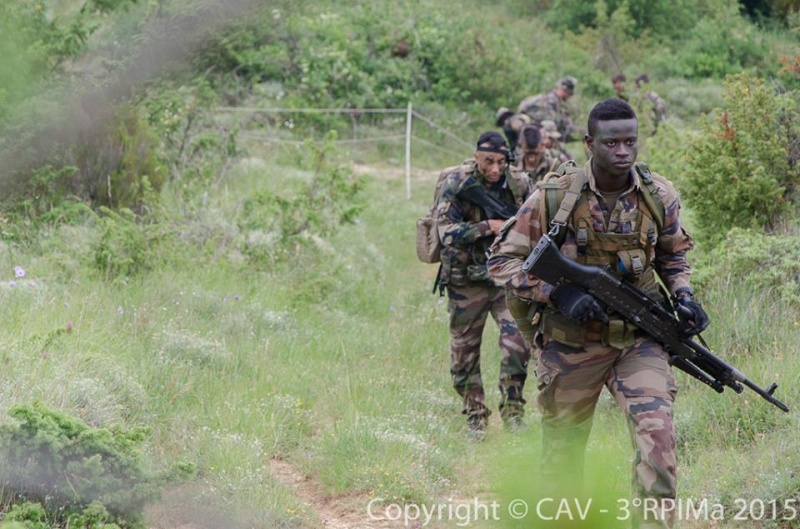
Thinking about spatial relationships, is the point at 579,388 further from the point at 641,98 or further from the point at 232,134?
the point at 641,98

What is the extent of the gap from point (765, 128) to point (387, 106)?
13714mm

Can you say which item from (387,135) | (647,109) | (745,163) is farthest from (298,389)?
(387,135)

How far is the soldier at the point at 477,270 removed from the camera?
713cm

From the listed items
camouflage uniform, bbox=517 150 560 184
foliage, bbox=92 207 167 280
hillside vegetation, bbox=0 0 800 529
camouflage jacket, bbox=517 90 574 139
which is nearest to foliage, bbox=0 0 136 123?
hillside vegetation, bbox=0 0 800 529

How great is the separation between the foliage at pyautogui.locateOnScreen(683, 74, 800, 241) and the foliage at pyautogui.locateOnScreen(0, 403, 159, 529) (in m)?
5.49

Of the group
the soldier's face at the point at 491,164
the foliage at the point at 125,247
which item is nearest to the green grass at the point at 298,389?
the foliage at the point at 125,247

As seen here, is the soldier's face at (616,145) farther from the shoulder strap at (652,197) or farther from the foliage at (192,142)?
the foliage at (192,142)

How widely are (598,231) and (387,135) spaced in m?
16.0

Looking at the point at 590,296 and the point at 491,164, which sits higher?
the point at 590,296

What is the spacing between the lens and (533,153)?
961 cm

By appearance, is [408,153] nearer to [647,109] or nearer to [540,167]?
[647,109]

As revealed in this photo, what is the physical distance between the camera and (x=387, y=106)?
2183 cm

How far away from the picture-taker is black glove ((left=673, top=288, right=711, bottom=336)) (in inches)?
186

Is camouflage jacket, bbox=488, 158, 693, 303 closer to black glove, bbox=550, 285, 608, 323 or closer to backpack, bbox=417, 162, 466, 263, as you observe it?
black glove, bbox=550, 285, 608, 323
